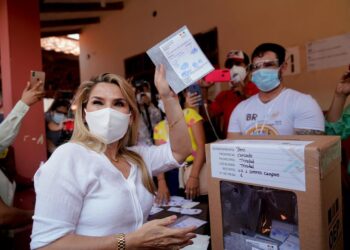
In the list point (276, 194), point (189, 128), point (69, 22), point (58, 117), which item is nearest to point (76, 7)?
point (69, 22)

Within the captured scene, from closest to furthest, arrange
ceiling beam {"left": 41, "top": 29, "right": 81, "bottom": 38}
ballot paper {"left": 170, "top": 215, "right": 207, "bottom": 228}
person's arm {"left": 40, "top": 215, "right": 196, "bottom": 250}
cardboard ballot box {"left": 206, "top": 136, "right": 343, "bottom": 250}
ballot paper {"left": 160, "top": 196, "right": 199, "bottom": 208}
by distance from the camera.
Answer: cardboard ballot box {"left": 206, "top": 136, "right": 343, "bottom": 250} < person's arm {"left": 40, "top": 215, "right": 196, "bottom": 250} < ballot paper {"left": 170, "top": 215, "right": 207, "bottom": 228} < ballot paper {"left": 160, "top": 196, "right": 199, "bottom": 208} < ceiling beam {"left": 41, "top": 29, "right": 81, "bottom": 38}

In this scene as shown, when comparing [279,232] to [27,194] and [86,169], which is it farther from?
[27,194]

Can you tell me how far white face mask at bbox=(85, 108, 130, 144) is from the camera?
42.8 inches

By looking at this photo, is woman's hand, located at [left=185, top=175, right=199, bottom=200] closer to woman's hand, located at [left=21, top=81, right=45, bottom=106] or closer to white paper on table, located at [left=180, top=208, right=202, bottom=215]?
white paper on table, located at [left=180, top=208, right=202, bottom=215]

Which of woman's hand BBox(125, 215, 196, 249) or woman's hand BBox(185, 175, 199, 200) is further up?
woman's hand BBox(125, 215, 196, 249)

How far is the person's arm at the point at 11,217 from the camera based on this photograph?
1.32 metres

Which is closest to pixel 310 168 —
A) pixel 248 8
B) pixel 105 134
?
pixel 105 134

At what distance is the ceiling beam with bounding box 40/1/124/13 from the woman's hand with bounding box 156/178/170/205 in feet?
12.2

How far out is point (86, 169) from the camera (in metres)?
0.94

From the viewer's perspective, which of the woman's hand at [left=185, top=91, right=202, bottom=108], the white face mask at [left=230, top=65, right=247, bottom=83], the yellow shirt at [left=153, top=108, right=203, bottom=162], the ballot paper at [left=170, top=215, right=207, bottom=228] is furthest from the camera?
the white face mask at [left=230, top=65, right=247, bottom=83]

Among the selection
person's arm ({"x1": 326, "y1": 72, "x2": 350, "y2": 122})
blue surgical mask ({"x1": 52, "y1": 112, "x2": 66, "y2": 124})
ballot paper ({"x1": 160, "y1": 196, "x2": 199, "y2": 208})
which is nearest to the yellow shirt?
ballot paper ({"x1": 160, "y1": 196, "x2": 199, "y2": 208})

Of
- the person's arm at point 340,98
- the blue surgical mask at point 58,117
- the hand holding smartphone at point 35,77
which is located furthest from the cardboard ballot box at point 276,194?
the blue surgical mask at point 58,117

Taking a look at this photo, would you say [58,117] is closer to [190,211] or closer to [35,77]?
[35,77]

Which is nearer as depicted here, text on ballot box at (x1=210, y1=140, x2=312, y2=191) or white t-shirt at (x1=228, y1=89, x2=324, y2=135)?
text on ballot box at (x1=210, y1=140, x2=312, y2=191)
